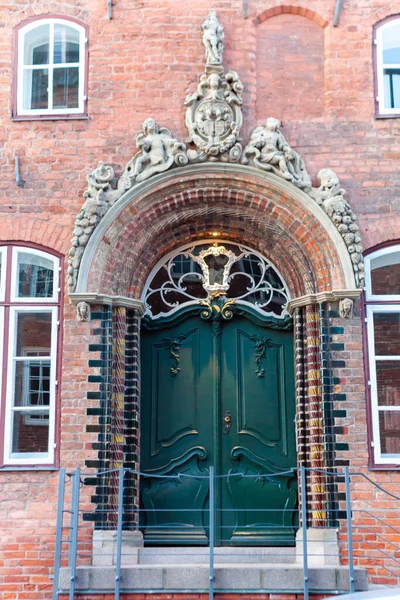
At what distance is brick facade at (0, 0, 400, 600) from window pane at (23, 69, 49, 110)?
0.23 meters

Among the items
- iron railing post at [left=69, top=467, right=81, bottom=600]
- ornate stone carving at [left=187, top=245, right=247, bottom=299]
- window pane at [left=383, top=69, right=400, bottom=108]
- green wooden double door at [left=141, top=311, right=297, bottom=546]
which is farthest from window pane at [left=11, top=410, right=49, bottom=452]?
window pane at [left=383, top=69, right=400, bottom=108]

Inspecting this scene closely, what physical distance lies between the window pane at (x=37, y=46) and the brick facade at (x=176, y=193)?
24cm

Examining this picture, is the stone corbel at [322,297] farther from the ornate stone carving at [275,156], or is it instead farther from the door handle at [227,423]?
the door handle at [227,423]

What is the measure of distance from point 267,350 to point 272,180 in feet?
6.71

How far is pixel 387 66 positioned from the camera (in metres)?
11.7

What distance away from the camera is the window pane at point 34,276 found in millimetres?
11109

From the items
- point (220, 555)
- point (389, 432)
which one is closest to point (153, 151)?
point (389, 432)

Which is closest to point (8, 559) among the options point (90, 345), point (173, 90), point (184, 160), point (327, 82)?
point (90, 345)

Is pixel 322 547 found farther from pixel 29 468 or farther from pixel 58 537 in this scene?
pixel 29 468

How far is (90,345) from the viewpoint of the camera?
10805 millimetres

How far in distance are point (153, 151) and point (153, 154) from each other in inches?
1.6

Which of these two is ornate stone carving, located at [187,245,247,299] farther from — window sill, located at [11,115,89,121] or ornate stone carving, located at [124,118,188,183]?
window sill, located at [11,115,89,121]

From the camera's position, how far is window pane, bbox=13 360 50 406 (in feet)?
35.6

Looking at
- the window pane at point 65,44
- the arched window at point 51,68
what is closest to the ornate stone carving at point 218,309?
the arched window at point 51,68
